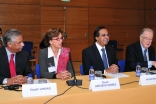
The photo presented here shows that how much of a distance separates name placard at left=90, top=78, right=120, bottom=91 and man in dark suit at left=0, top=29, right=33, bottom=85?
100 centimetres

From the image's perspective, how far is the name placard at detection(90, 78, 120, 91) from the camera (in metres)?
2.10

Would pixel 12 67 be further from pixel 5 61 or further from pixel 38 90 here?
pixel 38 90

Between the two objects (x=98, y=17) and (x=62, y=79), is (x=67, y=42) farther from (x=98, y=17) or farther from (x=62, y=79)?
(x=62, y=79)

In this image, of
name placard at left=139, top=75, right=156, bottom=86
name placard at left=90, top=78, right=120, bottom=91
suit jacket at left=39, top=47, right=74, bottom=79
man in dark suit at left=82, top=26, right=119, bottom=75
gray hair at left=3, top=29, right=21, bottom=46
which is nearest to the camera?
name placard at left=90, top=78, right=120, bottom=91

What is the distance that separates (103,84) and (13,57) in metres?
1.31

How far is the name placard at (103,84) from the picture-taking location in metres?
2.10

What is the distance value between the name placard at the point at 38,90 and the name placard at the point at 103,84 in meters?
0.36

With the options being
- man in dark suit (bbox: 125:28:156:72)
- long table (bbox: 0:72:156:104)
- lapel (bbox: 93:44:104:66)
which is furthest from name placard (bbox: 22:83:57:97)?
man in dark suit (bbox: 125:28:156:72)

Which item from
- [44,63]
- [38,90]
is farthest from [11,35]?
[38,90]

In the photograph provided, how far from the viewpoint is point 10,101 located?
1.83 metres

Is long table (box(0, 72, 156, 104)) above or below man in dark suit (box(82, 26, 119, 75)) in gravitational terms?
below

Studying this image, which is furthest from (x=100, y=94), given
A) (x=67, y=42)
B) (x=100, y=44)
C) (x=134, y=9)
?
(x=134, y=9)

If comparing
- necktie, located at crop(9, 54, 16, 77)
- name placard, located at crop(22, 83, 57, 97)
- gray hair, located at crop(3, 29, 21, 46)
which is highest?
gray hair, located at crop(3, 29, 21, 46)

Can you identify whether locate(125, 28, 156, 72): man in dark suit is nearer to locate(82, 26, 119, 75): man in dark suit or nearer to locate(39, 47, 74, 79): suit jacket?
locate(82, 26, 119, 75): man in dark suit
